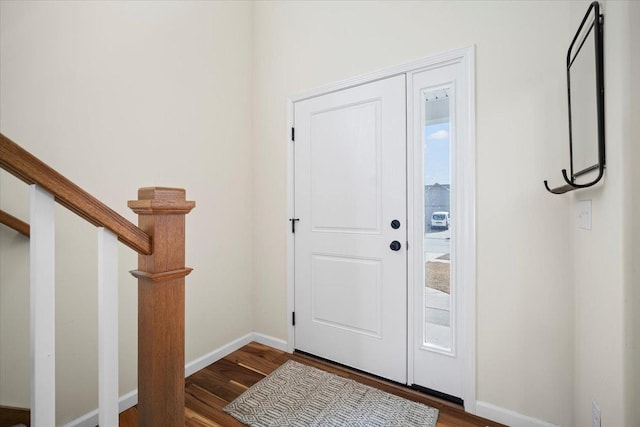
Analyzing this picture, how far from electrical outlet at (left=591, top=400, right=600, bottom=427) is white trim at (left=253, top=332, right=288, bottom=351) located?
1.93 meters

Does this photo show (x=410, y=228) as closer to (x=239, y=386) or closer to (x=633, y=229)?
(x=633, y=229)

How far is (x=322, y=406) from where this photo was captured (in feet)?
5.97

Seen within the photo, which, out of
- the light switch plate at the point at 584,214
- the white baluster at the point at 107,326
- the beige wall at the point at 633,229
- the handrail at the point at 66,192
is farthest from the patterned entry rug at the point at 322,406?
the handrail at the point at 66,192

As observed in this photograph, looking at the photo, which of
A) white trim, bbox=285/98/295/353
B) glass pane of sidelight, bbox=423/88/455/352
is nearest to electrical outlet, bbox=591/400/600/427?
glass pane of sidelight, bbox=423/88/455/352

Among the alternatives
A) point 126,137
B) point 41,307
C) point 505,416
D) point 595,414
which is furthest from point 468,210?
point 126,137

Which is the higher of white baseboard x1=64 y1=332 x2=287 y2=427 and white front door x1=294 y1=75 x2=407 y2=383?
white front door x1=294 y1=75 x2=407 y2=383

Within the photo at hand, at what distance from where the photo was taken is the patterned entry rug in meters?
1.70

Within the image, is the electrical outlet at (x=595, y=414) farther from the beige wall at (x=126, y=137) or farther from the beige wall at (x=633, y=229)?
the beige wall at (x=126, y=137)

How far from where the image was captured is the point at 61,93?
1.58m

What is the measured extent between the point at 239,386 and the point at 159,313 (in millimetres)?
1508

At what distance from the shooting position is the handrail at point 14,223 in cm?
136

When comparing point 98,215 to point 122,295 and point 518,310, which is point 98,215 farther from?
point 518,310

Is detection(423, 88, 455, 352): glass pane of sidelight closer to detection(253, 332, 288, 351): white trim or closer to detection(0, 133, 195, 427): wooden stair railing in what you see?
detection(253, 332, 288, 351): white trim

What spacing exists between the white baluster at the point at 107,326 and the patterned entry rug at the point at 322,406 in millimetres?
1164
